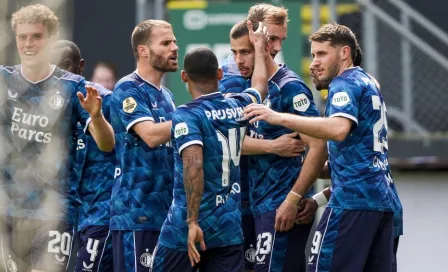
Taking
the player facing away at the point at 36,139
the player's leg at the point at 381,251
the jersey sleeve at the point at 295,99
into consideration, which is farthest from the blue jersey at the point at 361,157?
the player facing away at the point at 36,139

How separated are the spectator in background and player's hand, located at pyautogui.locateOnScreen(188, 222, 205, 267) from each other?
4.45 metres

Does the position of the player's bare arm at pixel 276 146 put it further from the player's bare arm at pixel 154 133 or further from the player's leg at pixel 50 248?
the player's leg at pixel 50 248

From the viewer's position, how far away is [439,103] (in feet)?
38.4

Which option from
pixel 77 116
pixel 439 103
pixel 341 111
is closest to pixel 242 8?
pixel 439 103

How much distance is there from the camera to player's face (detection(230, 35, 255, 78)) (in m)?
8.83

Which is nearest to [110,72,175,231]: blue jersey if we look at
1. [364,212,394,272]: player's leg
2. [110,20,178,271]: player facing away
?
[110,20,178,271]: player facing away

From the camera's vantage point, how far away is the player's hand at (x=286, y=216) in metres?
8.62

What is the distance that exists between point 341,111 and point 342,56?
21.1 inches

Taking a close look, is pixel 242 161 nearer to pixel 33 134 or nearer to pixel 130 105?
pixel 130 105

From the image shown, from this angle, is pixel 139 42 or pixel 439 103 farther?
pixel 439 103

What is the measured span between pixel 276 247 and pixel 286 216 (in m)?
0.28

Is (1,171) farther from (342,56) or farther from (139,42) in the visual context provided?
(342,56)

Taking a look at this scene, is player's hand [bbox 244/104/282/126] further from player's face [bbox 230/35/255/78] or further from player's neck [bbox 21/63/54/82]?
player's neck [bbox 21/63/54/82]

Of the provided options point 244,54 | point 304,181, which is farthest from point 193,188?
point 244,54
